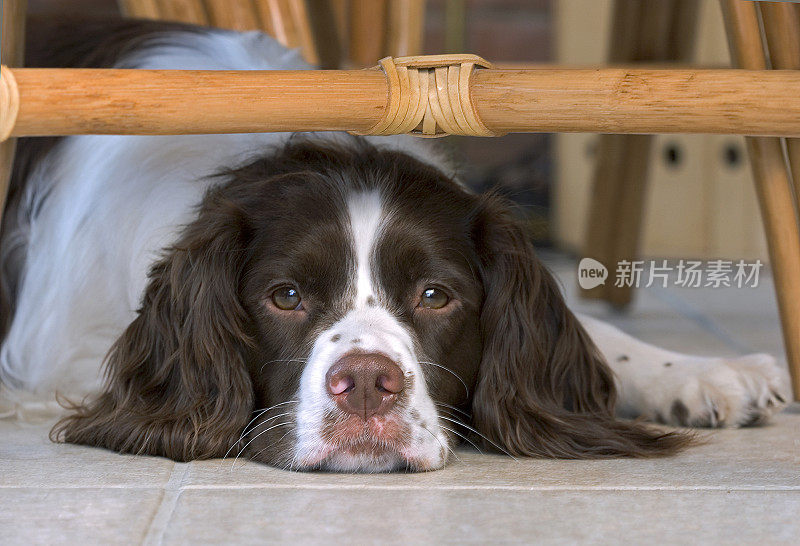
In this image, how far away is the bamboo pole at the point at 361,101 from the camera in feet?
5.09

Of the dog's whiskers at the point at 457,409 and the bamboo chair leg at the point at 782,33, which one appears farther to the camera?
the bamboo chair leg at the point at 782,33

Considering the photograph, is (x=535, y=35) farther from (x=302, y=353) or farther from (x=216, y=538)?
(x=216, y=538)

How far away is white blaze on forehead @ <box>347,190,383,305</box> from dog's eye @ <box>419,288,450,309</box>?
9 centimetres

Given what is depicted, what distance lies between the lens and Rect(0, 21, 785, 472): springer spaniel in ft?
5.48

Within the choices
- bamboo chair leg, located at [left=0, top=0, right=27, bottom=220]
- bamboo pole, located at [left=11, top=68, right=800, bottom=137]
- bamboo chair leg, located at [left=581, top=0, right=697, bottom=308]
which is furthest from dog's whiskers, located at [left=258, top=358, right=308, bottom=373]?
bamboo chair leg, located at [left=581, top=0, right=697, bottom=308]

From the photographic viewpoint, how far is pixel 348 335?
168cm

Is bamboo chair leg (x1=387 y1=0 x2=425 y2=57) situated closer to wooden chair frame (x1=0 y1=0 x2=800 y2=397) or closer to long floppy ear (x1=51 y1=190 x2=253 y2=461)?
long floppy ear (x1=51 y1=190 x2=253 y2=461)

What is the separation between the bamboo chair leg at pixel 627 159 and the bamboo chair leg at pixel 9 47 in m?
1.93

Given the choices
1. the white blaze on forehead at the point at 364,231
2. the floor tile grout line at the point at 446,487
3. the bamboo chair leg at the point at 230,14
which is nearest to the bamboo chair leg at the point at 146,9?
the bamboo chair leg at the point at 230,14

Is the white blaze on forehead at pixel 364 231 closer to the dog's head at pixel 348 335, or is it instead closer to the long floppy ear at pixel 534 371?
the dog's head at pixel 348 335

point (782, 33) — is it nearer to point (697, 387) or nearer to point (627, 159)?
point (697, 387)

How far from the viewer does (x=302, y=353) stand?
1727mm

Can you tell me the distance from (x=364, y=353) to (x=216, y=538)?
1.37 ft

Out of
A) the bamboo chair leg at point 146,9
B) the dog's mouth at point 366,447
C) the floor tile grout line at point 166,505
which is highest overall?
the bamboo chair leg at point 146,9
